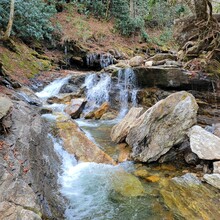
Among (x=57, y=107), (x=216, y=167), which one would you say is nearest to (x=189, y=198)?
(x=216, y=167)

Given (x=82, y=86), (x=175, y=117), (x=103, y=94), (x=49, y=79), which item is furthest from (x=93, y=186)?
(x=49, y=79)

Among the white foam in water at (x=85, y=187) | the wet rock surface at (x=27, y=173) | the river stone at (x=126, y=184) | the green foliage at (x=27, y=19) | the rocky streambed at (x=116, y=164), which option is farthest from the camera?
the green foliage at (x=27, y=19)

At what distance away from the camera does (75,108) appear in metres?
9.35

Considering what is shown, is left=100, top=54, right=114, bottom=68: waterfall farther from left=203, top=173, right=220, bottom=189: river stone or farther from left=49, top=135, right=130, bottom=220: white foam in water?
left=203, top=173, right=220, bottom=189: river stone

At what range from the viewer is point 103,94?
36.9 feet

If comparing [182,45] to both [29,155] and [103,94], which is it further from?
[29,155]

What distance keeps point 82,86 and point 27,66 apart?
12.6ft

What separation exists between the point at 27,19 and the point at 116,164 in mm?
13501

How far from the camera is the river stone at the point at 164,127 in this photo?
5.62 metres

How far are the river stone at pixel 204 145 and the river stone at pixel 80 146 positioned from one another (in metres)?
1.99

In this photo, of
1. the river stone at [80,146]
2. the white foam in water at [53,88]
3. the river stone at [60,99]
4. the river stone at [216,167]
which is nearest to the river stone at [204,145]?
the river stone at [216,167]

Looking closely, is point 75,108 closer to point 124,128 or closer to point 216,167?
point 124,128

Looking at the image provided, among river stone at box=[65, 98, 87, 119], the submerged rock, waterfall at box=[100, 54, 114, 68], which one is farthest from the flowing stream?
waterfall at box=[100, 54, 114, 68]

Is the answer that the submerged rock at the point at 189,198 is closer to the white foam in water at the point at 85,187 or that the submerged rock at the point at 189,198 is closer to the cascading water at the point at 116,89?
the white foam in water at the point at 85,187
